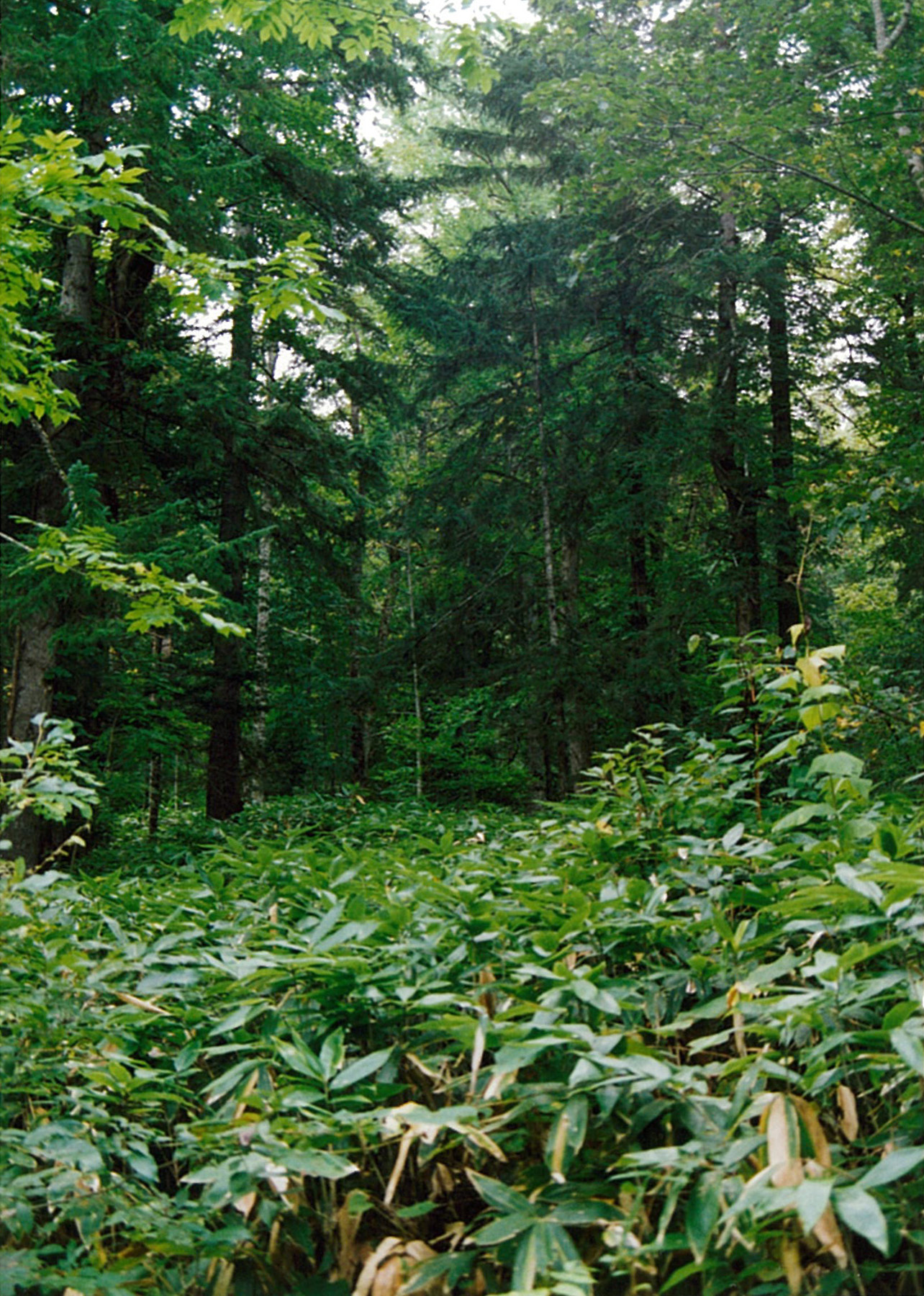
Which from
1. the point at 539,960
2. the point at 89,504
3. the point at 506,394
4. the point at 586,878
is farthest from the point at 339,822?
the point at 506,394

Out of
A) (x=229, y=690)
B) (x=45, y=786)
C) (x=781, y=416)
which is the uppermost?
(x=781, y=416)

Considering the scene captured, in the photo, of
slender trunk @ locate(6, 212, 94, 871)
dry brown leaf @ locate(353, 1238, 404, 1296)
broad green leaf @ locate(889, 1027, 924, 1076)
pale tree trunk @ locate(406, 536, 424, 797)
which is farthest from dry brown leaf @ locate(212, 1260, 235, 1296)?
pale tree trunk @ locate(406, 536, 424, 797)

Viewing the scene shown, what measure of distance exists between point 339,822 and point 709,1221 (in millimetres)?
6623

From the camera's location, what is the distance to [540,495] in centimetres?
1529

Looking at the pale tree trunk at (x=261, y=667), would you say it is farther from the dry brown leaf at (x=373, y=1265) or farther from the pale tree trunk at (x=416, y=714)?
the dry brown leaf at (x=373, y=1265)

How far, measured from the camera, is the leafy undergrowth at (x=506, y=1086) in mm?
1677

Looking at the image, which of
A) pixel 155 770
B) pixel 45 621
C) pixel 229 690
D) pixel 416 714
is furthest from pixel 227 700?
pixel 45 621

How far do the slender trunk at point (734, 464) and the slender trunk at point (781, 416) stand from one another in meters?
0.33

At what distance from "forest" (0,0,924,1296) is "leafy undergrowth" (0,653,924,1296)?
1 cm

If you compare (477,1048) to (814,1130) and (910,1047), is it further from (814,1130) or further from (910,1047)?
(910,1047)

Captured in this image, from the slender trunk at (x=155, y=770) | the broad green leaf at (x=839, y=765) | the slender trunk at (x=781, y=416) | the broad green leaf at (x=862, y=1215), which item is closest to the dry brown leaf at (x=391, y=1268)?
the broad green leaf at (x=862, y=1215)

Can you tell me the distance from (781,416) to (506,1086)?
1243 centimetres

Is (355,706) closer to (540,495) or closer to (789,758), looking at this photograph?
(540,495)

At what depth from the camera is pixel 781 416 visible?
12984 millimetres
